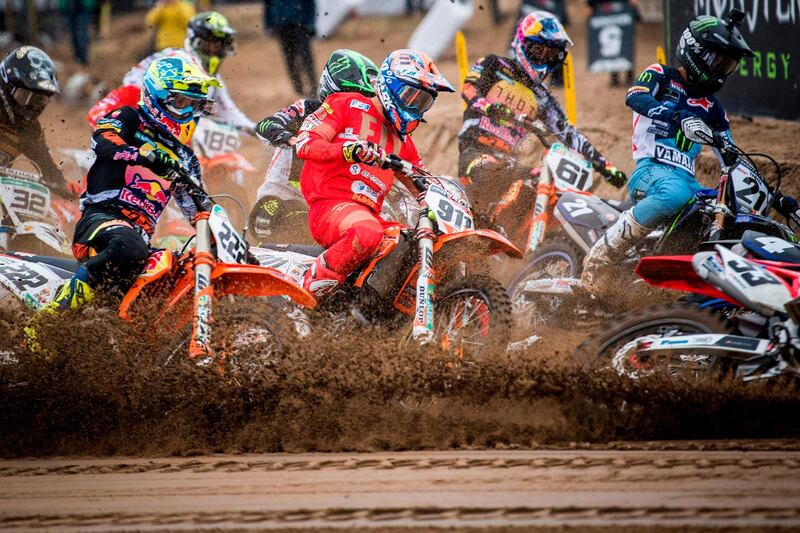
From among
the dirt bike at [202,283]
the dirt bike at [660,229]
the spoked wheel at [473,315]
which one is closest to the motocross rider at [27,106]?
the dirt bike at [202,283]

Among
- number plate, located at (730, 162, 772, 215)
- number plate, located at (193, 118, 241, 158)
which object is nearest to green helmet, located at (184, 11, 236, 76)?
number plate, located at (193, 118, 241, 158)

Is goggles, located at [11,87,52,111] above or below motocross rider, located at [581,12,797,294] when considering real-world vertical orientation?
above

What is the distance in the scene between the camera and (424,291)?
6242 millimetres

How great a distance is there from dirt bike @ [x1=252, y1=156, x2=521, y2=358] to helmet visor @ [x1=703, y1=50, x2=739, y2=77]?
2.16 meters

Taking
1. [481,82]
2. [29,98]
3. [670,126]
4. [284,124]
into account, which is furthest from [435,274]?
[29,98]

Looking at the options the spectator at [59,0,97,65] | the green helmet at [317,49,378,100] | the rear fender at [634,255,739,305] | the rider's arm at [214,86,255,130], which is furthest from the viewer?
the spectator at [59,0,97,65]

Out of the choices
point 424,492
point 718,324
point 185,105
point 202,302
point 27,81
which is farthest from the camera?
point 27,81

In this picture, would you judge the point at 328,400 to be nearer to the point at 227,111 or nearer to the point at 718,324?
the point at 718,324

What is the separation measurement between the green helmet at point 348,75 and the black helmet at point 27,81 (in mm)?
2565

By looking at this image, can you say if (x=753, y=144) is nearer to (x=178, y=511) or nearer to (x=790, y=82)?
(x=790, y=82)

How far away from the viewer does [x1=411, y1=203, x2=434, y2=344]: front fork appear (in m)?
6.18

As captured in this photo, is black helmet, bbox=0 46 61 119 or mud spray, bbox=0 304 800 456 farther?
black helmet, bbox=0 46 61 119

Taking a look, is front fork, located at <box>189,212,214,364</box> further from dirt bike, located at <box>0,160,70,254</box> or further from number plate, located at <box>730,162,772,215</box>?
number plate, located at <box>730,162,772,215</box>

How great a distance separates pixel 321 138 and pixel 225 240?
110cm
